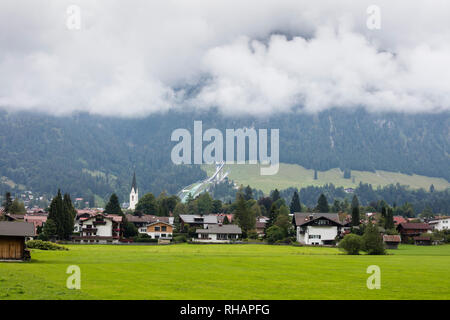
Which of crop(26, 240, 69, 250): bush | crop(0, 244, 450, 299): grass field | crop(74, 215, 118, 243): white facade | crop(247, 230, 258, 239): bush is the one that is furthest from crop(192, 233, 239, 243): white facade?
Result: crop(0, 244, 450, 299): grass field

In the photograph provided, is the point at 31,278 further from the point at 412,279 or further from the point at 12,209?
the point at 12,209

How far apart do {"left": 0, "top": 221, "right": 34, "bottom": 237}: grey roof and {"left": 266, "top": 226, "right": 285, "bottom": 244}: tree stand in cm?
6571

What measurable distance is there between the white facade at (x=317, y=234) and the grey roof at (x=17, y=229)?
7697cm

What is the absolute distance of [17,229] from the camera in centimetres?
5222

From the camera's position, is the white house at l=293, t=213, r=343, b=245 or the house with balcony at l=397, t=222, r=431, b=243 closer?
the white house at l=293, t=213, r=343, b=245

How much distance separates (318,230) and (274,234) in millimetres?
12805

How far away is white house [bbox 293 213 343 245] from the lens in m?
122

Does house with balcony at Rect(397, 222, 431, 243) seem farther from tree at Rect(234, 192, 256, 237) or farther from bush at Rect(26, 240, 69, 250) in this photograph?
bush at Rect(26, 240, 69, 250)

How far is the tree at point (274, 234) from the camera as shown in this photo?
372 feet

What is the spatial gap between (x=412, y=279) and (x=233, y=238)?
85540 mm
